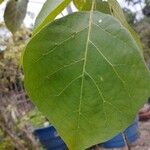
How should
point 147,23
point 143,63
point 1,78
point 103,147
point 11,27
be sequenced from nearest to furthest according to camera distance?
point 143,63, point 11,27, point 1,78, point 103,147, point 147,23

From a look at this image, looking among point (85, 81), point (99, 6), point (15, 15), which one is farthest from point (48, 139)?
point (85, 81)

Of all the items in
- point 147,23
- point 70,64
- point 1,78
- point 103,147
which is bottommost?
point 103,147

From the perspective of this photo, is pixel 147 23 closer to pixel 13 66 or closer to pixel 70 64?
pixel 13 66

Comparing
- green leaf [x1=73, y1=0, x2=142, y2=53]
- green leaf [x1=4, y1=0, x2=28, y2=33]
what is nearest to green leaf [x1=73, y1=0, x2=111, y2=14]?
green leaf [x1=73, y1=0, x2=142, y2=53]

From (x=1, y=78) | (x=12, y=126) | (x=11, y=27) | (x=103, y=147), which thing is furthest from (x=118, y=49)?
(x=103, y=147)

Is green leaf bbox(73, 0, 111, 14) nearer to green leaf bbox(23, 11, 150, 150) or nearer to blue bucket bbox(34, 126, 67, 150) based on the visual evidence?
green leaf bbox(23, 11, 150, 150)

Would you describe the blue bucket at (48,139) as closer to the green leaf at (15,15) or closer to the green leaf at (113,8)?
the green leaf at (15,15)

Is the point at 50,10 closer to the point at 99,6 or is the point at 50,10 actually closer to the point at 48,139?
the point at 99,6
